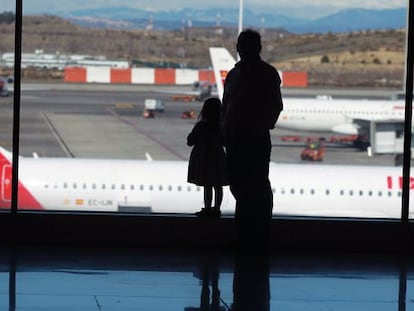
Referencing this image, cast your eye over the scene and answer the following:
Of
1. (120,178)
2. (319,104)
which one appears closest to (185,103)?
(319,104)

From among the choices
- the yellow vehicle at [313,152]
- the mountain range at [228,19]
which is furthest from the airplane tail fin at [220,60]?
the mountain range at [228,19]

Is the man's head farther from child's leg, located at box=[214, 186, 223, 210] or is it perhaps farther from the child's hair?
child's leg, located at box=[214, 186, 223, 210]

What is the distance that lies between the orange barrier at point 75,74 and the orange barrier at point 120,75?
103 centimetres

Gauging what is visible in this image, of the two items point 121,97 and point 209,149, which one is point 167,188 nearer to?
point 209,149

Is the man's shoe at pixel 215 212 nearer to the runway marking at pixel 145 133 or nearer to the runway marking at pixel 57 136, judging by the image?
the runway marking at pixel 145 133

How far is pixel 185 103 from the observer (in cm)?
3450

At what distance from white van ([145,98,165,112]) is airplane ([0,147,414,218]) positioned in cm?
1674

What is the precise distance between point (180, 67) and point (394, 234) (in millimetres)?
29988

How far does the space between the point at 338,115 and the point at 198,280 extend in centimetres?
2747

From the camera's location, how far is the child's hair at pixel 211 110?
4.93m

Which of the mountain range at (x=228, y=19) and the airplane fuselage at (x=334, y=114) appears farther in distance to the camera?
the mountain range at (x=228, y=19)

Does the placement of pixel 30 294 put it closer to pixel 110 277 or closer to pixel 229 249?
pixel 110 277

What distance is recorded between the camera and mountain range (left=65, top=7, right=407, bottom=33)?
3369 centimetres

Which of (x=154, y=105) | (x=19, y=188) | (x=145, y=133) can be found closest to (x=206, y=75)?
(x=154, y=105)
